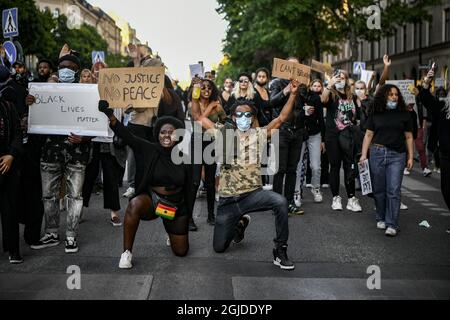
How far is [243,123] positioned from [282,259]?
4.64 feet

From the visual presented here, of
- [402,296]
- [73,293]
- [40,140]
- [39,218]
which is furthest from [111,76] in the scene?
[402,296]

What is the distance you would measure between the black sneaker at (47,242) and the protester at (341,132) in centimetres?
405

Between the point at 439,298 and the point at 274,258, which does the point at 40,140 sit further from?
the point at 439,298

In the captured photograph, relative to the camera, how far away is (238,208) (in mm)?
6125

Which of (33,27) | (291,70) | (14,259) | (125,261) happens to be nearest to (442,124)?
(291,70)

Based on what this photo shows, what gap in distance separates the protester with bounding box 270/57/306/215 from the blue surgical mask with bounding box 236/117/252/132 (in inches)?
72.1

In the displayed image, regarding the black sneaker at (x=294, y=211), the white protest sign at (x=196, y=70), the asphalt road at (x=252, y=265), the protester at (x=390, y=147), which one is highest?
the white protest sign at (x=196, y=70)

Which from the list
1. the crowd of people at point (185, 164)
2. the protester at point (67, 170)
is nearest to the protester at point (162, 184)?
the crowd of people at point (185, 164)

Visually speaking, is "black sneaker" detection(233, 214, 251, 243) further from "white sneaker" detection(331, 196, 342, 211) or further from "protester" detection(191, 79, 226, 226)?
"white sneaker" detection(331, 196, 342, 211)

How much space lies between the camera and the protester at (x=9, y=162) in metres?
5.66

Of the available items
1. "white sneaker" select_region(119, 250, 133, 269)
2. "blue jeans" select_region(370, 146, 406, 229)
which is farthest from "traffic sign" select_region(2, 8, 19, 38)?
"white sneaker" select_region(119, 250, 133, 269)

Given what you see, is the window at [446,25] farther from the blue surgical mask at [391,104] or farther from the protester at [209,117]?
the protester at [209,117]

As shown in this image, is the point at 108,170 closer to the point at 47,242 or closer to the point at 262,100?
the point at 47,242

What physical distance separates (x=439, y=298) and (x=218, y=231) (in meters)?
2.29
